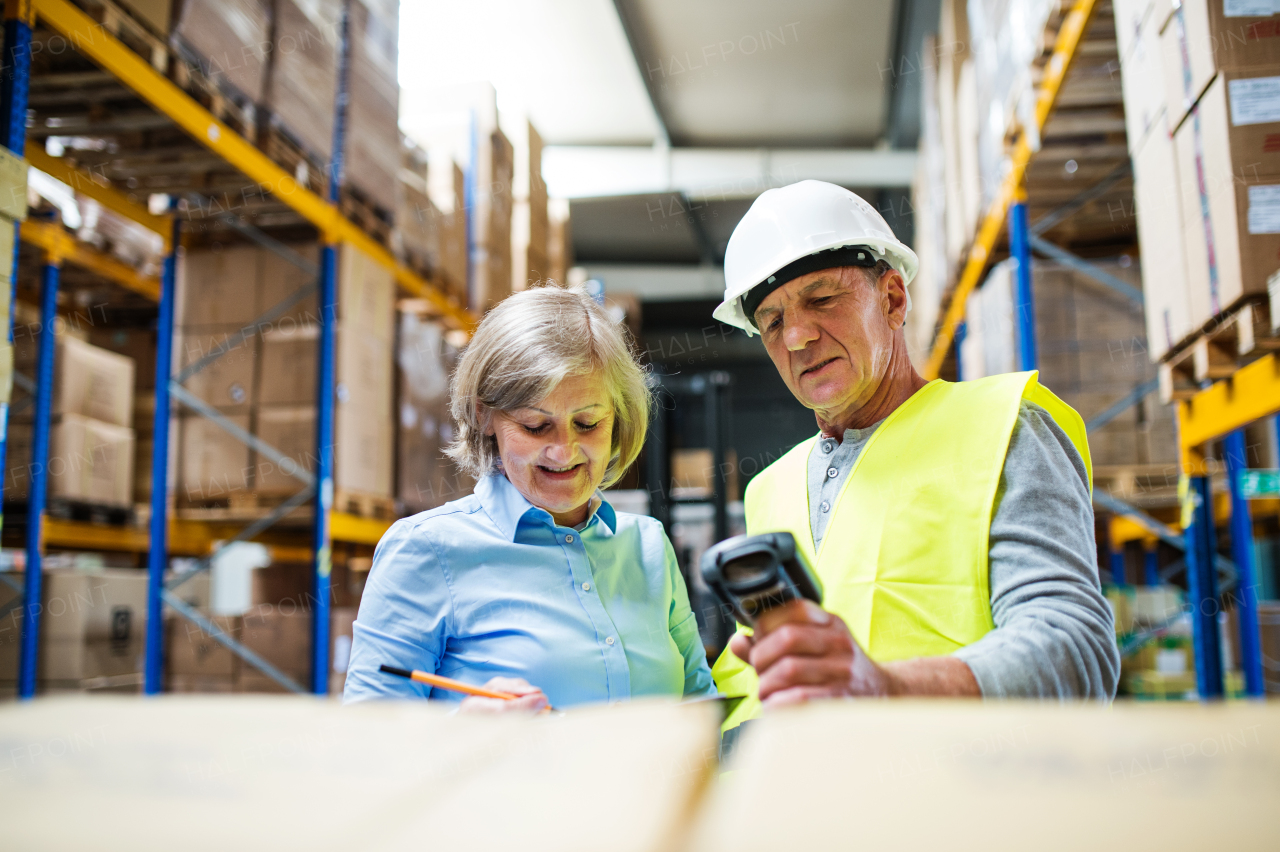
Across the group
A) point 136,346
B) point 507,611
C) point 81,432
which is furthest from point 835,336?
point 136,346

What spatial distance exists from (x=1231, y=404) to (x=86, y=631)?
6.68 m

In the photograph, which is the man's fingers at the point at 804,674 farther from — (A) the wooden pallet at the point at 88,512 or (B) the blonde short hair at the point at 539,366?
(A) the wooden pallet at the point at 88,512

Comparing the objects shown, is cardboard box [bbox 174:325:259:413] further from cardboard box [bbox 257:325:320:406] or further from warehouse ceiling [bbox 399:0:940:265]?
warehouse ceiling [bbox 399:0:940:265]

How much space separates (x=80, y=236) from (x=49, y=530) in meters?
2.15

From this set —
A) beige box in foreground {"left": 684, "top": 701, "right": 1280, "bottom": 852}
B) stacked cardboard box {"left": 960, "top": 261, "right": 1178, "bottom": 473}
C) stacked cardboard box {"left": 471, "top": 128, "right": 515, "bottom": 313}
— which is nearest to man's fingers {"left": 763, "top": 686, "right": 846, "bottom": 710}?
beige box in foreground {"left": 684, "top": 701, "right": 1280, "bottom": 852}

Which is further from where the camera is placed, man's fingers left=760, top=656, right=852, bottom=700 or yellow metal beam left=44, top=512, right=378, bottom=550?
yellow metal beam left=44, top=512, right=378, bottom=550

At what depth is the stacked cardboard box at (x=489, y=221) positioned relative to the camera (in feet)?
26.9

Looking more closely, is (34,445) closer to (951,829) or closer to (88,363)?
(88,363)

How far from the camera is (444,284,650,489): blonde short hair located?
2021 millimetres

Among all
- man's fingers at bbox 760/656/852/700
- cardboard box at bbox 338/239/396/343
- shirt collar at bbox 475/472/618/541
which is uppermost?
cardboard box at bbox 338/239/396/343

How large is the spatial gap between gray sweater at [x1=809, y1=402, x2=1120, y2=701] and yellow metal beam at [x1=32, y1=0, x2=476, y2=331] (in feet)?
13.6

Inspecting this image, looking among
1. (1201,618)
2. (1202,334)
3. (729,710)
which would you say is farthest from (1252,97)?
(729,710)

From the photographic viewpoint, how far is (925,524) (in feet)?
5.50

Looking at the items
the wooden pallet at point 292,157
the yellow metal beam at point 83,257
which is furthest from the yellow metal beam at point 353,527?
the yellow metal beam at point 83,257
